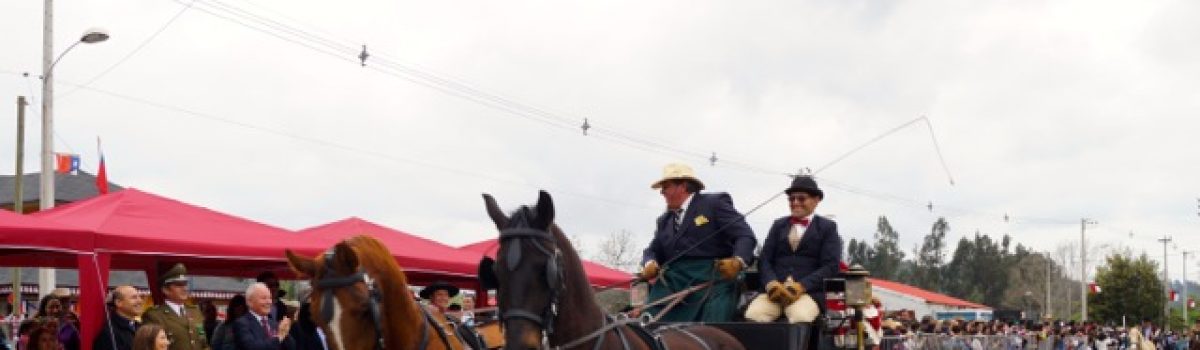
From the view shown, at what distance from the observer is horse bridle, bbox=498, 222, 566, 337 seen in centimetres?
614

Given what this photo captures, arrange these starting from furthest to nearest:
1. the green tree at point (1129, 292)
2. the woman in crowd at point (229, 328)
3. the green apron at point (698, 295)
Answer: the green tree at point (1129, 292)
the woman in crowd at point (229, 328)
the green apron at point (698, 295)

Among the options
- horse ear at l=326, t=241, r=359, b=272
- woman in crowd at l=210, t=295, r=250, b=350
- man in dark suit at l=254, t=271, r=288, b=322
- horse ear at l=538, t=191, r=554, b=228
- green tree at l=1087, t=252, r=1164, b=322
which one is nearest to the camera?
horse ear at l=538, t=191, r=554, b=228

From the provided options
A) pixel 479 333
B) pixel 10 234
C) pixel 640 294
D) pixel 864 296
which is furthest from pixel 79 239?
pixel 864 296

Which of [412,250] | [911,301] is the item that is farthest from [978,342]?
[911,301]

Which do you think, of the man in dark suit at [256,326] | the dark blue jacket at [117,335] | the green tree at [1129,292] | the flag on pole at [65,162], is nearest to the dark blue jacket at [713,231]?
the man in dark suit at [256,326]

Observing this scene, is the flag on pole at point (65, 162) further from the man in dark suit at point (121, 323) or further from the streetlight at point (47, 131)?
the man in dark suit at point (121, 323)

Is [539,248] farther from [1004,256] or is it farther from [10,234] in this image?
[1004,256]

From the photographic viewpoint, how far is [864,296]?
8844 millimetres

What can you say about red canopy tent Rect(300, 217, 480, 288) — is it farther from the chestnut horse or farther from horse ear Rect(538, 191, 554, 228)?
horse ear Rect(538, 191, 554, 228)

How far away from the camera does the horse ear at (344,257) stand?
7.38 m

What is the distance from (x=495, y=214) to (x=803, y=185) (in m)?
3.46

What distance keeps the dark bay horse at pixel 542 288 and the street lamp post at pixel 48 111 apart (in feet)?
53.1

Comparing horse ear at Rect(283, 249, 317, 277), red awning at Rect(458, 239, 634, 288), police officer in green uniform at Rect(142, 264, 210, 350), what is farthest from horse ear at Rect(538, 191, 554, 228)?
red awning at Rect(458, 239, 634, 288)

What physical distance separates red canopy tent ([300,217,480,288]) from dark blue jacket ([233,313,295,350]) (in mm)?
4188
